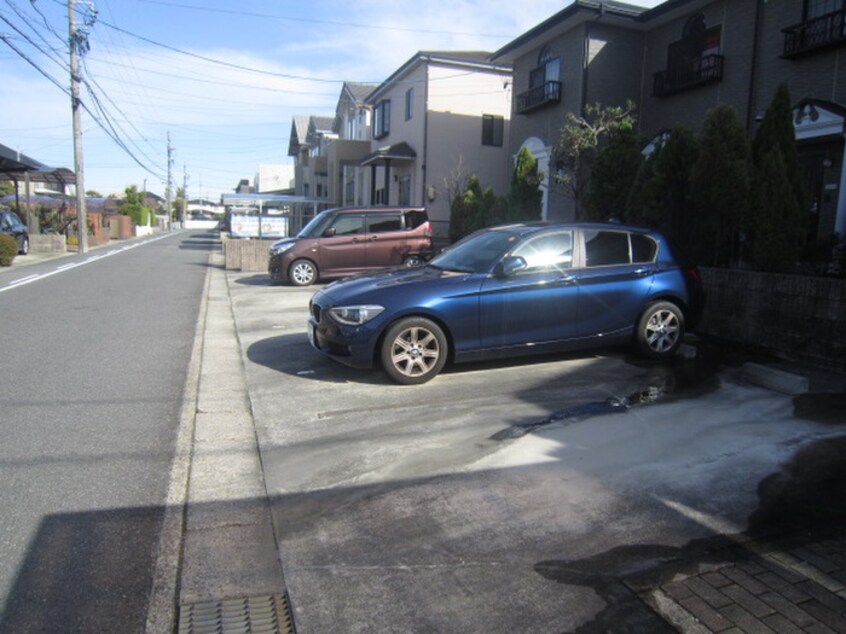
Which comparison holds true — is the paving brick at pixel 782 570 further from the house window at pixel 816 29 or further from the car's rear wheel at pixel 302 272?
the car's rear wheel at pixel 302 272

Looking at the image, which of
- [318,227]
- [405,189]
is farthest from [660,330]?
[405,189]

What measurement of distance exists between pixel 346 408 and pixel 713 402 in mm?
3243

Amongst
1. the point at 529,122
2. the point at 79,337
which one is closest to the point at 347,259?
the point at 79,337

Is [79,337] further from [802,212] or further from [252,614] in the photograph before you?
[802,212]

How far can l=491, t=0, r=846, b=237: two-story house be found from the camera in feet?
38.2

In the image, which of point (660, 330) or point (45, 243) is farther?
point (45, 243)

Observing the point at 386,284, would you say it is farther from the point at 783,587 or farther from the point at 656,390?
the point at 783,587

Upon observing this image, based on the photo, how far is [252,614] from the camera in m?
2.83

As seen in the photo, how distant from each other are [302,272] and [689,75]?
10262mm

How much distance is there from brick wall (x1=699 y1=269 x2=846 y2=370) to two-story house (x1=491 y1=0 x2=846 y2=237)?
422 cm

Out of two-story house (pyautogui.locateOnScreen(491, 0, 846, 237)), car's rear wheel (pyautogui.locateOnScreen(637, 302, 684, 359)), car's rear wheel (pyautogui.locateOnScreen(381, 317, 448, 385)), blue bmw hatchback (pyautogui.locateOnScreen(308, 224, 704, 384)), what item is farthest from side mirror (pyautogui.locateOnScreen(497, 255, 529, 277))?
two-story house (pyautogui.locateOnScreen(491, 0, 846, 237))

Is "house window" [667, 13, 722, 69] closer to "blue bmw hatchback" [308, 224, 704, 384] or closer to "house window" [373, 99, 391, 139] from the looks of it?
"blue bmw hatchback" [308, 224, 704, 384]

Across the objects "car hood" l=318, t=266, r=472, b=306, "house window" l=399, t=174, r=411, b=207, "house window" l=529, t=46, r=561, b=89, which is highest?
"house window" l=529, t=46, r=561, b=89

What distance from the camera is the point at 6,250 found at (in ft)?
62.9
